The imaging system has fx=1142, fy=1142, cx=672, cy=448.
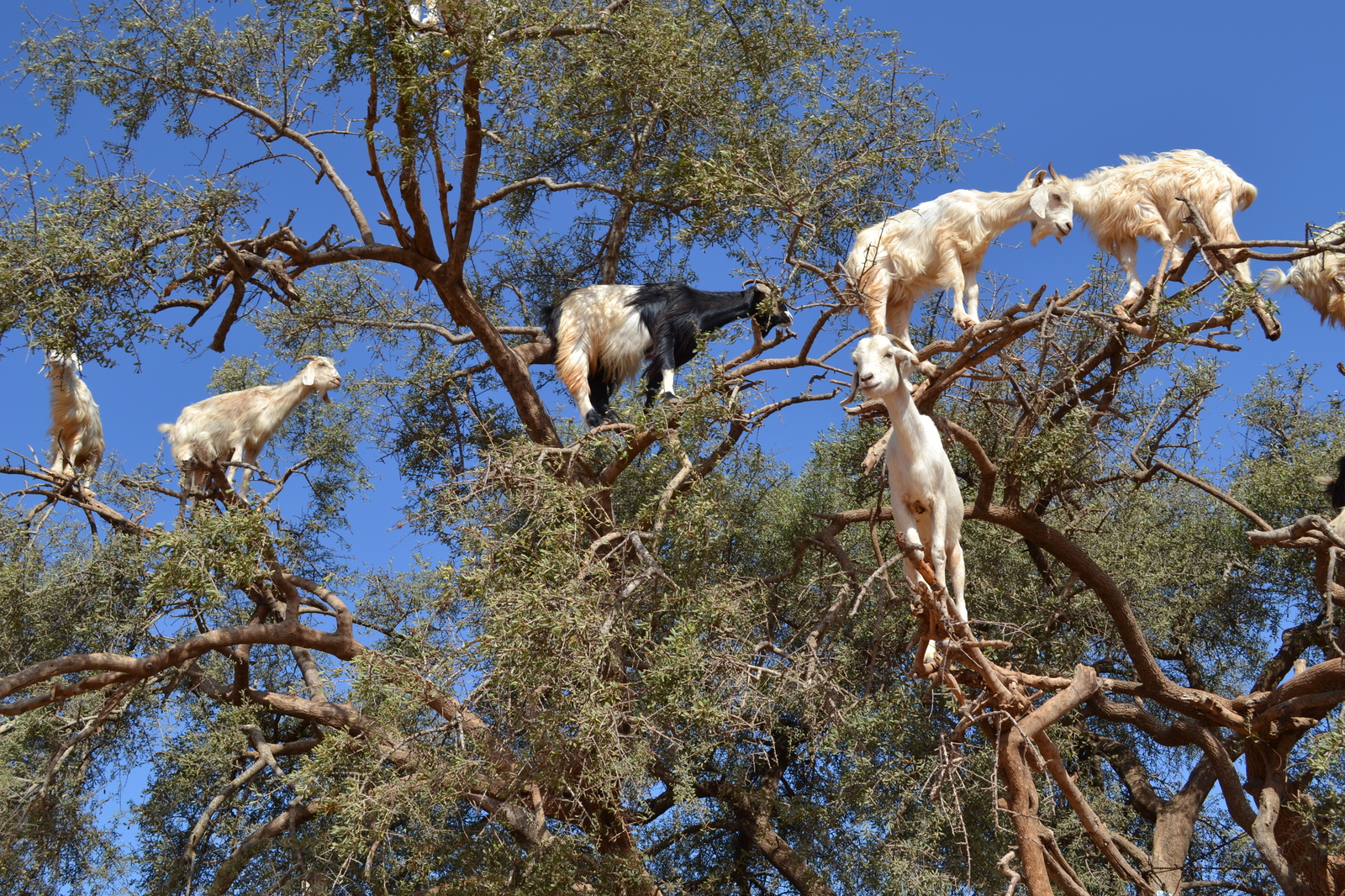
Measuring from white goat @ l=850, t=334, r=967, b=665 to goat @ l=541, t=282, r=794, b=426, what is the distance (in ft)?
9.11

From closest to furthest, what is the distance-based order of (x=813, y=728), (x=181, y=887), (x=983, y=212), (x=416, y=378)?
(x=813, y=728) → (x=983, y=212) → (x=181, y=887) → (x=416, y=378)

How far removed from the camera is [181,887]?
736 cm

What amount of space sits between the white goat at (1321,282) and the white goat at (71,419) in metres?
8.29

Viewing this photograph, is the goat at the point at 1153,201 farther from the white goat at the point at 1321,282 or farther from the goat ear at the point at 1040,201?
the white goat at the point at 1321,282

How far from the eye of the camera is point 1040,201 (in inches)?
255

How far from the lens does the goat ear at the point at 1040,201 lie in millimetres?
6477

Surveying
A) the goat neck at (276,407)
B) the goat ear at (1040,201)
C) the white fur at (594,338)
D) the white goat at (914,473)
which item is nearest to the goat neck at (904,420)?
the white goat at (914,473)

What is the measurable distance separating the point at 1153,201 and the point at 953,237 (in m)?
1.44

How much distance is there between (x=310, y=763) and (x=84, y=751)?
3002 mm

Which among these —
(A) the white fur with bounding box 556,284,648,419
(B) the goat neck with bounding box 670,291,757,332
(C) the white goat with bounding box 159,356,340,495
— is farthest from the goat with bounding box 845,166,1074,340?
(C) the white goat with bounding box 159,356,340,495

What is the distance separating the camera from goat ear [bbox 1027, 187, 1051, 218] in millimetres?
6477

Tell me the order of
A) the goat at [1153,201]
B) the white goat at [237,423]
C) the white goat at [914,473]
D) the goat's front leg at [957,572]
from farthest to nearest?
the white goat at [237,423] → the goat at [1153,201] → the goat's front leg at [957,572] → the white goat at [914,473]

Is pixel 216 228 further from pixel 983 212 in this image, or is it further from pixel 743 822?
pixel 743 822

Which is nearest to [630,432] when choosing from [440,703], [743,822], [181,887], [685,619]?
[685,619]
